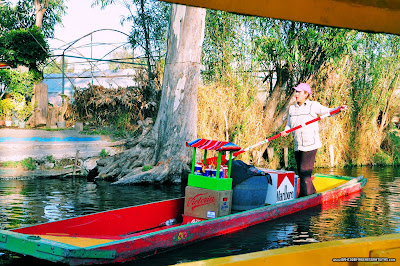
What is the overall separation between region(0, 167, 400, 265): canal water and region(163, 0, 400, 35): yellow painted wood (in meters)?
3.82

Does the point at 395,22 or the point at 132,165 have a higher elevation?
the point at 395,22

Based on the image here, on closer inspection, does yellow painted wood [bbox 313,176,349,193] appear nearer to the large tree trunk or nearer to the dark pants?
the dark pants

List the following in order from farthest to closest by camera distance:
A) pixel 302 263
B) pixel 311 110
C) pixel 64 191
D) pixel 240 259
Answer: pixel 64 191 → pixel 311 110 → pixel 302 263 → pixel 240 259

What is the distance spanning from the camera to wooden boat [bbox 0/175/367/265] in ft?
15.3

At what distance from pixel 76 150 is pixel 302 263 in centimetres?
1113

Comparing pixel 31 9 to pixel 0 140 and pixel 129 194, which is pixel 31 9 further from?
pixel 129 194

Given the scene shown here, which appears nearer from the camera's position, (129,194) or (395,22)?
(395,22)

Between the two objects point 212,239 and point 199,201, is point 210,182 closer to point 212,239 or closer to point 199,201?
point 199,201

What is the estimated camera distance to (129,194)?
10008 mm

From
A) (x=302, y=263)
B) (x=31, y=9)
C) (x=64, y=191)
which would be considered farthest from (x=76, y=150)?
(x=302, y=263)

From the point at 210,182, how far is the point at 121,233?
50.5 inches

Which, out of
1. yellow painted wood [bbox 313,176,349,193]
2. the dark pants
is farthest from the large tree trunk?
the dark pants

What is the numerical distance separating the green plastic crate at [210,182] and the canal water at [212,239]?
2.04 ft

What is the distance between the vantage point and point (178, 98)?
11.9 m
